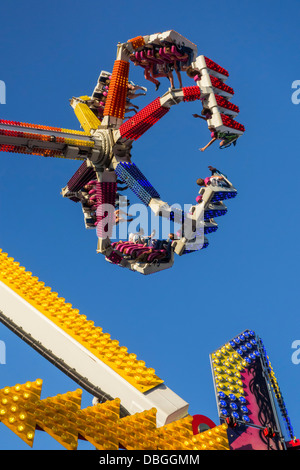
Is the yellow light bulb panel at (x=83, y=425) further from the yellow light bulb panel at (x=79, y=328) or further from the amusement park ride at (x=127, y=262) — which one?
the yellow light bulb panel at (x=79, y=328)

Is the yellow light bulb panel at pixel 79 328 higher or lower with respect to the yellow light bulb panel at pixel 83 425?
higher

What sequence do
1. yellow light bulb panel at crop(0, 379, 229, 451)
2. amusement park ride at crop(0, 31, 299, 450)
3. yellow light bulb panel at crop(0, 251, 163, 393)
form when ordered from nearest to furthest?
yellow light bulb panel at crop(0, 379, 229, 451) < amusement park ride at crop(0, 31, 299, 450) < yellow light bulb panel at crop(0, 251, 163, 393)

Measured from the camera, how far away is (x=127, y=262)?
1997 centimetres

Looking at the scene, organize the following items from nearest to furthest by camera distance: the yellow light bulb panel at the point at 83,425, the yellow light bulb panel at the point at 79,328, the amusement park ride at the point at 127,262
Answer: the yellow light bulb panel at the point at 83,425, the amusement park ride at the point at 127,262, the yellow light bulb panel at the point at 79,328

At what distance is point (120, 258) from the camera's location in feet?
66.0

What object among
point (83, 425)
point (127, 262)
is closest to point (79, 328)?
point (127, 262)

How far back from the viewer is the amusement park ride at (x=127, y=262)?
15875 millimetres

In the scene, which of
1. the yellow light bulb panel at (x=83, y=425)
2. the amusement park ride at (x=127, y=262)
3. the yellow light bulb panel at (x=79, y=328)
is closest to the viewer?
the yellow light bulb panel at (x=83, y=425)

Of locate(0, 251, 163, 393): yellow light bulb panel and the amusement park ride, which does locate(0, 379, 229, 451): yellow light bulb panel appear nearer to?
the amusement park ride

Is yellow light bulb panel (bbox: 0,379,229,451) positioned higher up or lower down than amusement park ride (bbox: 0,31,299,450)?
lower down

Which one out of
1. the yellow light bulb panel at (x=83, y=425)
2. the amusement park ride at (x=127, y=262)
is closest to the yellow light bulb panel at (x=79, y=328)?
the amusement park ride at (x=127, y=262)

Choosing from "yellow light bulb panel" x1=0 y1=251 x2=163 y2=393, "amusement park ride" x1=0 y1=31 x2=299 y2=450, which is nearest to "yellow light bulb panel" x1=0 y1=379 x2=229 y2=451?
"amusement park ride" x1=0 y1=31 x2=299 y2=450

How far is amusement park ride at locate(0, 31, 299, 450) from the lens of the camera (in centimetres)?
1588
